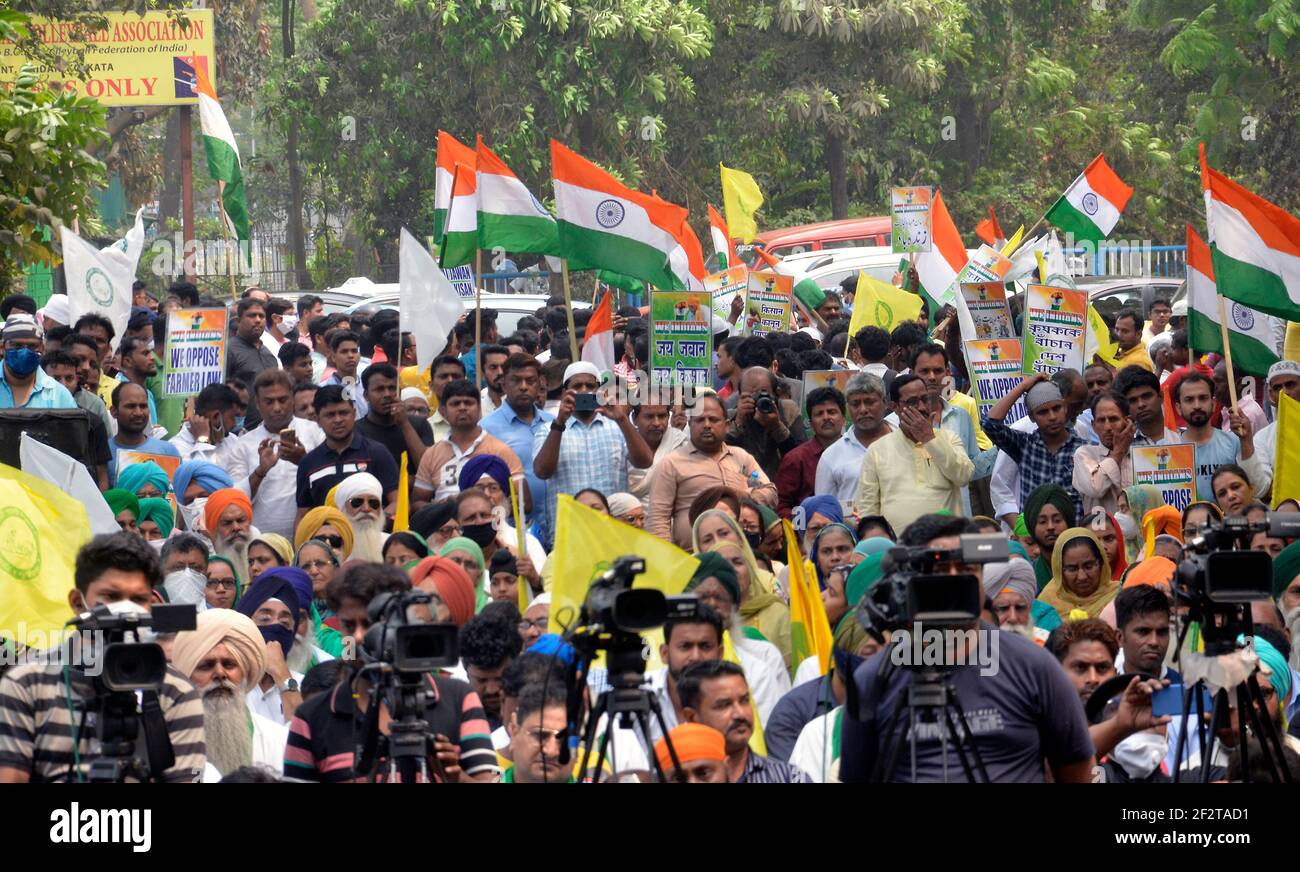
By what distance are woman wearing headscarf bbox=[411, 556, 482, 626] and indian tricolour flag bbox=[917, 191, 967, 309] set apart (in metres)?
8.17

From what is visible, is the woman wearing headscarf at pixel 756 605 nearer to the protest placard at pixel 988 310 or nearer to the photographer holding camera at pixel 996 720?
the photographer holding camera at pixel 996 720

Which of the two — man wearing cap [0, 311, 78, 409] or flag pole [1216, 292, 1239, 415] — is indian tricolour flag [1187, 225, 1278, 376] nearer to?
flag pole [1216, 292, 1239, 415]

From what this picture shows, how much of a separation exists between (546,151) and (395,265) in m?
4.65

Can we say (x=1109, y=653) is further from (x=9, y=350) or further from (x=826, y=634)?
(x=9, y=350)

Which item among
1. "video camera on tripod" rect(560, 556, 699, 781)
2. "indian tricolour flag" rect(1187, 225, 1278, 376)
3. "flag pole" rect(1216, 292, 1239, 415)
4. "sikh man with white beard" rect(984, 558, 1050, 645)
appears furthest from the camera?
"indian tricolour flag" rect(1187, 225, 1278, 376)

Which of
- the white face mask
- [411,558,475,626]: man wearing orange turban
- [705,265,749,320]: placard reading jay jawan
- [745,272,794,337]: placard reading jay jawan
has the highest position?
[705,265,749,320]: placard reading jay jawan

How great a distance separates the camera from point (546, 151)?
26.3 meters

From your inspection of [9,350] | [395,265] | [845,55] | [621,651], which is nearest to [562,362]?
[9,350]

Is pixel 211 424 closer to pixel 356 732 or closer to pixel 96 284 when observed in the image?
pixel 96 284

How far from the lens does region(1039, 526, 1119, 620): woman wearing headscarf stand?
7.85 metres

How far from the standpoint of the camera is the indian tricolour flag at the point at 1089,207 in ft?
44.2

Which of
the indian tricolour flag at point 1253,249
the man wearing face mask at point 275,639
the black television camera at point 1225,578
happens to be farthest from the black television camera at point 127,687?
the indian tricolour flag at point 1253,249

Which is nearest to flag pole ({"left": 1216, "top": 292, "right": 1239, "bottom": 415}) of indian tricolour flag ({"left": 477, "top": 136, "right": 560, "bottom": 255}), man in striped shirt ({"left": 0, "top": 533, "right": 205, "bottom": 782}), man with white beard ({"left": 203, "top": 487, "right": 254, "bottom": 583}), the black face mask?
the black face mask
